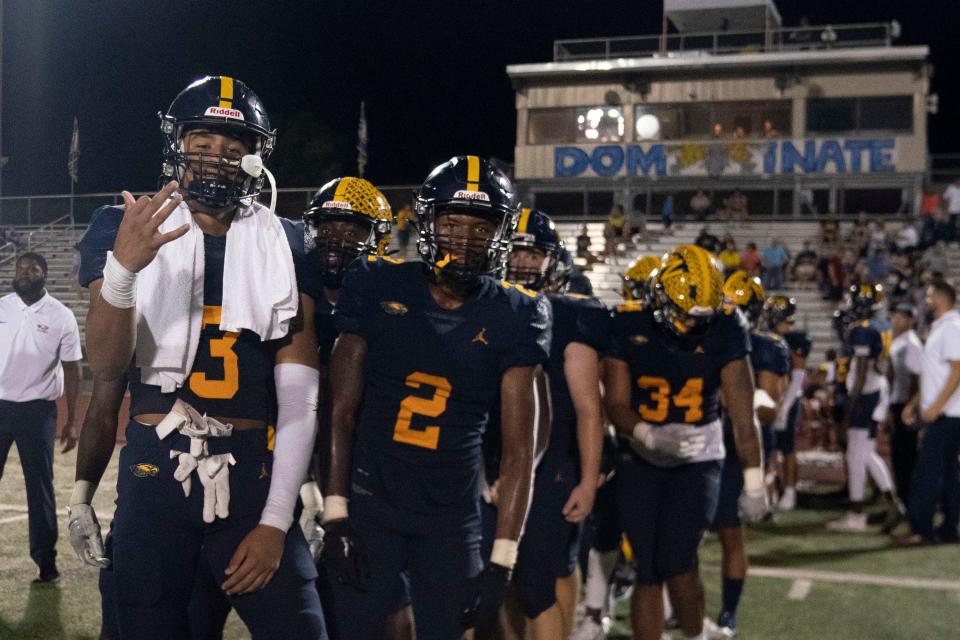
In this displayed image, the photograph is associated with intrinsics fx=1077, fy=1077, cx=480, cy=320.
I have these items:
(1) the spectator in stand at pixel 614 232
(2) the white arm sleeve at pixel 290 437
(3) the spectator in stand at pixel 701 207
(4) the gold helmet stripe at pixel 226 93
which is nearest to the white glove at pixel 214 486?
(2) the white arm sleeve at pixel 290 437

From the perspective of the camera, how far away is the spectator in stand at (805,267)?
19.6 meters

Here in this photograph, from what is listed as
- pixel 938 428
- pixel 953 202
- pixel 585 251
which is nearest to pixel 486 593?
pixel 938 428

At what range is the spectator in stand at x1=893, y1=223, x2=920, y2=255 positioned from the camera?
64.1 feet

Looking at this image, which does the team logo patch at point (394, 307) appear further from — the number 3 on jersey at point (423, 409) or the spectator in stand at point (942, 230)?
the spectator in stand at point (942, 230)

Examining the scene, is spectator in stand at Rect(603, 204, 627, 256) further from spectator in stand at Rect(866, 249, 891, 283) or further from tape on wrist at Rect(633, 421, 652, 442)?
tape on wrist at Rect(633, 421, 652, 442)

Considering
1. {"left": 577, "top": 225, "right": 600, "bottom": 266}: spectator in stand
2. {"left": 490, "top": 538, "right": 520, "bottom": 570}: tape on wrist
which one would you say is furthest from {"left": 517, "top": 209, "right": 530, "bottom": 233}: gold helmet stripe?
{"left": 577, "top": 225, "right": 600, "bottom": 266}: spectator in stand

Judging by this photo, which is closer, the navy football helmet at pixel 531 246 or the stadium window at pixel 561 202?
the navy football helmet at pixel 531 246

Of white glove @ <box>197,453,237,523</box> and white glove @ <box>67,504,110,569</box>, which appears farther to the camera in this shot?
white glove @ <box>67,504,110,569</box>

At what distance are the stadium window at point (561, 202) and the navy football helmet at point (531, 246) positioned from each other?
77.5 feet

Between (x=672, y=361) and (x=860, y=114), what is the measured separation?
24279mm

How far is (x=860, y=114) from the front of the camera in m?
26.8

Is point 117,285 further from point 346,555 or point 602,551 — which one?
point 602,551

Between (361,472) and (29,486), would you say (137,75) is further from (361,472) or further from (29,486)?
(361,472)

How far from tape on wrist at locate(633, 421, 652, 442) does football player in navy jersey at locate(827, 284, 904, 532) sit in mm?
5084
